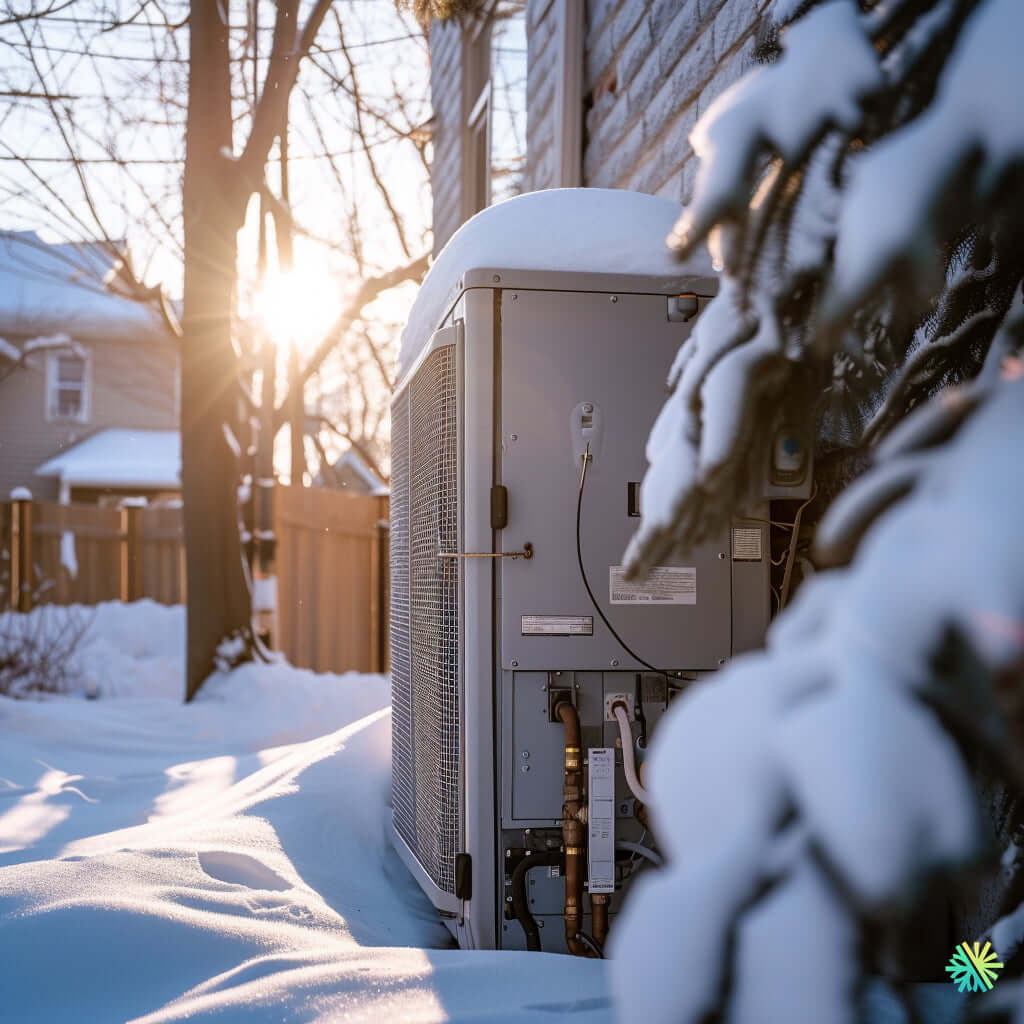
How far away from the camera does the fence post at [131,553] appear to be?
10.8 meters

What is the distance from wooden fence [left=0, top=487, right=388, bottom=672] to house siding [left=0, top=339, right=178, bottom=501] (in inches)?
267

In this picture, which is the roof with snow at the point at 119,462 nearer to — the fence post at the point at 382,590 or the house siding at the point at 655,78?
the fence post at the point at 382,590

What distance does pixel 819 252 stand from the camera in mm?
1075

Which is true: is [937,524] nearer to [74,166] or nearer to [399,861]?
[399,861]

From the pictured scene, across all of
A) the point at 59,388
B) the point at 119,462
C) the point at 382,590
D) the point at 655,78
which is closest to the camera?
the point at 655,78

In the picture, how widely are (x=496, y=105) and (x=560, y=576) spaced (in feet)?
16.5

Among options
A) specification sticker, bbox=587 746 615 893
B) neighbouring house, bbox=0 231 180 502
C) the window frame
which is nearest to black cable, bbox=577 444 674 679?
specification sticker, bbox=587 746 615 893

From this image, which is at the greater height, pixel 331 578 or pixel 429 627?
pixel 429 627

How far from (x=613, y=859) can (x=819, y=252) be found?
1753mm

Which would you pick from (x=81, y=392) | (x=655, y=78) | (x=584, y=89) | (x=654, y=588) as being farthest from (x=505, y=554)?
(x=81, y=392)

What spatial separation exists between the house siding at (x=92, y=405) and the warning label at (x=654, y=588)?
53.7ft

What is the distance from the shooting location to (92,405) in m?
17.5

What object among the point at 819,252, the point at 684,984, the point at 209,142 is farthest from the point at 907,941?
the point at 209,142

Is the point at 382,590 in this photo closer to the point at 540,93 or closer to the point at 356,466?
the point at 540,93
